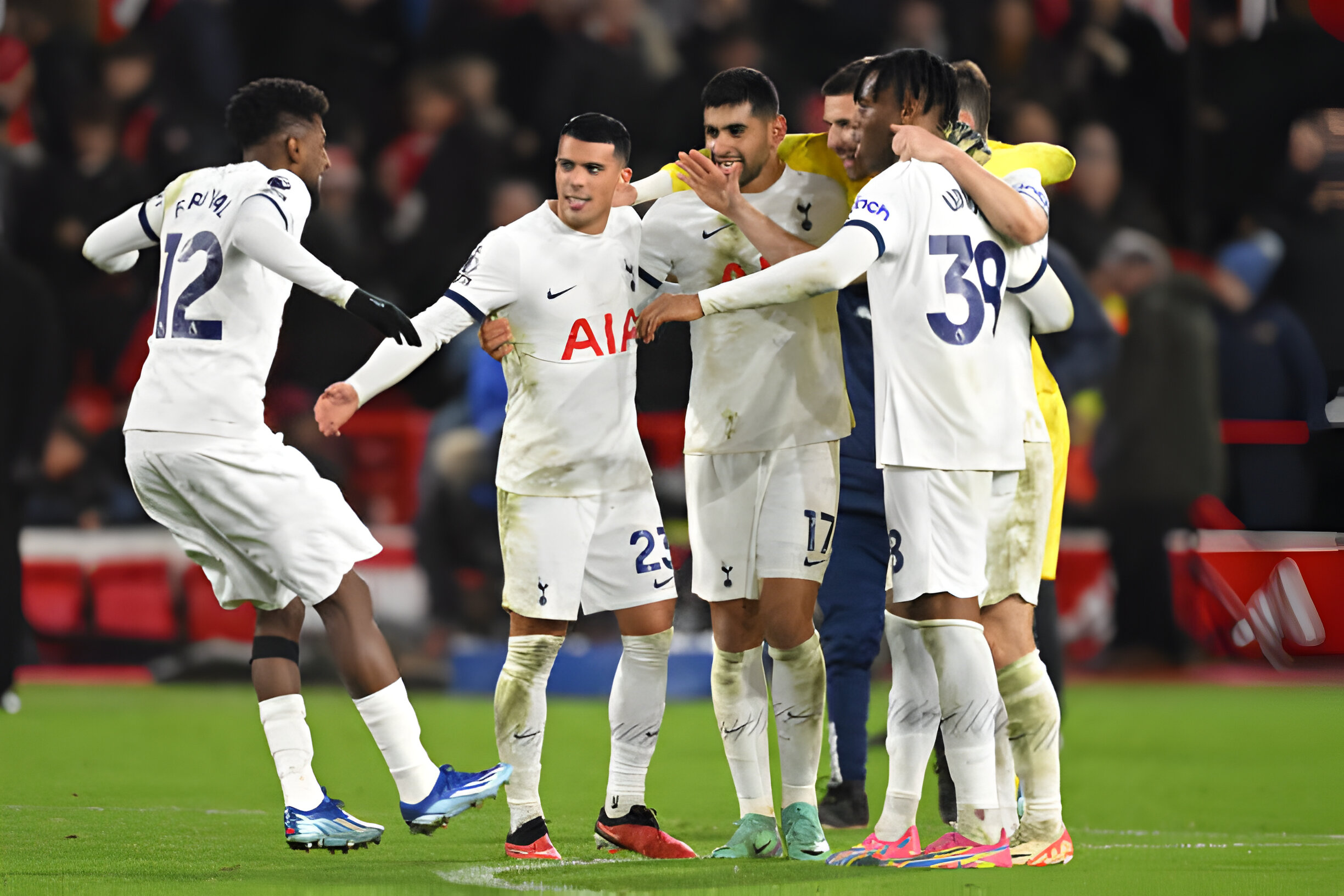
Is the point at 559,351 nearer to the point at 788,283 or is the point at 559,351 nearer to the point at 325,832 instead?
the point at 788,283

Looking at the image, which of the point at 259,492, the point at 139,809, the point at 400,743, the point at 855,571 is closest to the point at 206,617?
the point at 139,809

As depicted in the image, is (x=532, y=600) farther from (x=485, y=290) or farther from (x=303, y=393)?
(x=303, y=393)

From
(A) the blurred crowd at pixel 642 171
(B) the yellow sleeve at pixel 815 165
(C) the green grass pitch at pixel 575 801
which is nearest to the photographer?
(C) the green grass pitch at pixel 575 801

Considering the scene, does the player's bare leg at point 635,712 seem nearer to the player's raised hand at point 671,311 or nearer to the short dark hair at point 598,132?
the player's raised hand at point 671,311

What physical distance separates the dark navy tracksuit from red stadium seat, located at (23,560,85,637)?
20.0 ft

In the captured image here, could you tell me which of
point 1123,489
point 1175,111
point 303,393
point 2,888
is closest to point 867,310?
point 2,888

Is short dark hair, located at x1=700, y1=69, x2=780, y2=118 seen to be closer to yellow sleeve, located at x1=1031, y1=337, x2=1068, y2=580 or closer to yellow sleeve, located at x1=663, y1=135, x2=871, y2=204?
yellow sleeve, located at x1=663, y1=135, x2=871, y2=204

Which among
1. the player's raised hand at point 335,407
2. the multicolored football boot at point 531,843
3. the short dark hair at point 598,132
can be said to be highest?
the short dark hair at point 598,132

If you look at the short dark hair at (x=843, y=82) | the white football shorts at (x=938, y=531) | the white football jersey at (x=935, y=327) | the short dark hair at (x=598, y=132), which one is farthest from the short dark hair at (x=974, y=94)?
the white football shorts at (x=938, y=531)

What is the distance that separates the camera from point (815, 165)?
4.91 m

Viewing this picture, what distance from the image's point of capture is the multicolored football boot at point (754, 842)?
4.60m

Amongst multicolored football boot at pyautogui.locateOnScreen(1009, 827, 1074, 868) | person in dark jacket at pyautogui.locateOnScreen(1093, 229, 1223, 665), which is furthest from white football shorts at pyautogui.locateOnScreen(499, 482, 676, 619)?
person in dark jacket at pyautogui.locateOnScreen(1093, 229, 1223, 665)

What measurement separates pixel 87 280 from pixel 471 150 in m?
2.85

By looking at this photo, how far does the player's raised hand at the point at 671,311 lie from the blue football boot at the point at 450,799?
A: 1275 millimetres
